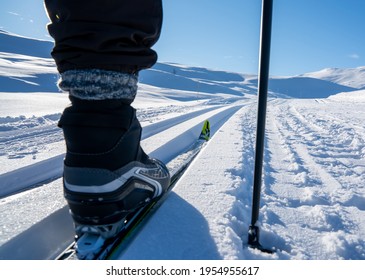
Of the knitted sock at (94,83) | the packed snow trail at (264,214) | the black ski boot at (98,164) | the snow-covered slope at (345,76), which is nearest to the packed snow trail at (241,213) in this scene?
the packed snow trail at (264,214)

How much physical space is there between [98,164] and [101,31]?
0.42m

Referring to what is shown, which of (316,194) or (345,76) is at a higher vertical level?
(345,76)

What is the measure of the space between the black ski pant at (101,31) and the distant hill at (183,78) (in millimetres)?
19728

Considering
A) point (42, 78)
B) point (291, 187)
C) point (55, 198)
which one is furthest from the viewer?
point (42, 78)

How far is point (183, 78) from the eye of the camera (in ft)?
230

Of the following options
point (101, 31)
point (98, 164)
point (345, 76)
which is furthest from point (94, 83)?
point (345, 76)

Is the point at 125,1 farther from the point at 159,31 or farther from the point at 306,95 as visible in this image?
the point at 306,95

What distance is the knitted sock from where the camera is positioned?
867mm

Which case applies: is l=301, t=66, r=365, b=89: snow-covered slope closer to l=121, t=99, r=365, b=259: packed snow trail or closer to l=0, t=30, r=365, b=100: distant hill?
l=0, t=30, r=365, b=100: distant hill

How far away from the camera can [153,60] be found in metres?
1.00

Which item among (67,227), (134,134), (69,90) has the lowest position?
(67,227)

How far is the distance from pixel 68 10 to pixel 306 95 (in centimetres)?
11616

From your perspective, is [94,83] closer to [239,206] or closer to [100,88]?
[100,88]

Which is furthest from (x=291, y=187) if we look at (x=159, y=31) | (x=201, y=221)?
(x=159, y=31)
